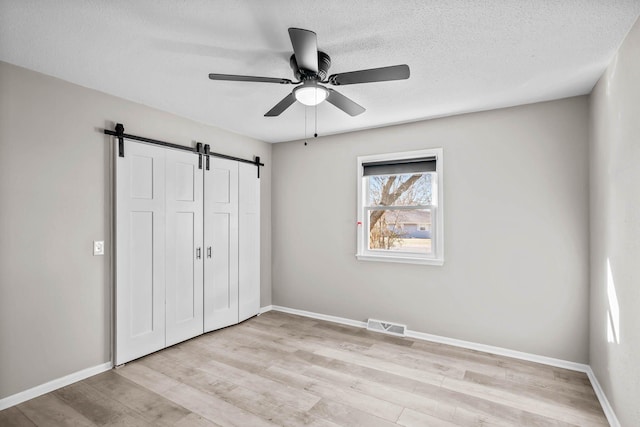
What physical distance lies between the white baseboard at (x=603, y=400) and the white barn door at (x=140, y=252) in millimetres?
3833

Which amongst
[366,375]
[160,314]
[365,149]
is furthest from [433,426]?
[365,149]

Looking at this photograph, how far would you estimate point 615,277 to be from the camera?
2250mm

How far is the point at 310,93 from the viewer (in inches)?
87.2

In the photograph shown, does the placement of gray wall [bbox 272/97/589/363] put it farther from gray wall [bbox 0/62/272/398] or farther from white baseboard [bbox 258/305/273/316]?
gray wall [bbox 0/62/272/398]

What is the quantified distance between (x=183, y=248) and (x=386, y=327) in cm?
257

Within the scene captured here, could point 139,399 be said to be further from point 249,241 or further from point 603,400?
point 603,400

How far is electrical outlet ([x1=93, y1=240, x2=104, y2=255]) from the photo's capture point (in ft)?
9.54

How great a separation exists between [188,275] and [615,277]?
3.84 m

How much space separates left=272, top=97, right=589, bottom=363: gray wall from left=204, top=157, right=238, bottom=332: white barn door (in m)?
1.13

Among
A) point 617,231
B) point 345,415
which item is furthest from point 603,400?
point 345,415

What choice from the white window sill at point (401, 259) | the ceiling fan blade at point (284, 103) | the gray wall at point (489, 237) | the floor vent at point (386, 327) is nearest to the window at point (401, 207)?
the white window sill at point (401, 259)

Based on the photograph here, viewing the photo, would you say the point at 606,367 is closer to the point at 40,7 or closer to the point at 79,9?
the point at 79,9

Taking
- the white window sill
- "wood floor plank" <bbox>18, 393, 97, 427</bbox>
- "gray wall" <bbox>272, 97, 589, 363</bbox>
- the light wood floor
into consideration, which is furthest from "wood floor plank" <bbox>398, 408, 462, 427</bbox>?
"wood floor plank" <bbox>18, 393, 97, 427</bbox>

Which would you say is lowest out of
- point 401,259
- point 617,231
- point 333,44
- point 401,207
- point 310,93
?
point 401,259
